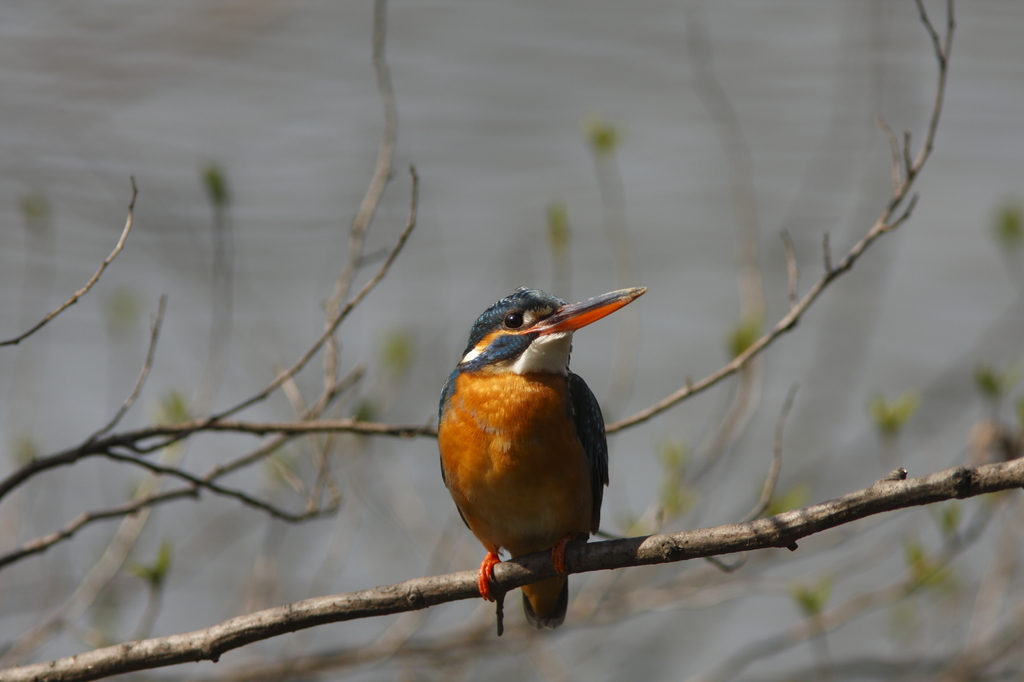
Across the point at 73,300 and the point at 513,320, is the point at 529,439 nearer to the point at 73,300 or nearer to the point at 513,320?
the point at 513,320

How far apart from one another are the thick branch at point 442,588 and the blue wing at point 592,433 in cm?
76

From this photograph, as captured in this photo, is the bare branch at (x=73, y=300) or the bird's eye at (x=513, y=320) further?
the bird's eye at (x=513, y=320)

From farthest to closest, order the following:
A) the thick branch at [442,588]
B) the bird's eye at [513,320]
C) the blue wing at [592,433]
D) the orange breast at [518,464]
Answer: the bird's eye at [513,320], the blue wing at [592,433], the orange breast at [518,464], the thick branch at [442,588]

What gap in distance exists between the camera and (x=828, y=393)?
721cm

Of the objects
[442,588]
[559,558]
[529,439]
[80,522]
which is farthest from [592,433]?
[80,522]

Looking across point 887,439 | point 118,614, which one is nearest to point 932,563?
point 887,439

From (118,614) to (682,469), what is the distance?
4129 millimetres

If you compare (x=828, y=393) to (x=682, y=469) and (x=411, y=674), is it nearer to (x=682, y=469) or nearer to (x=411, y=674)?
(x=682, y=469)

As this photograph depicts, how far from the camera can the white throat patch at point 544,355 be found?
167 inches

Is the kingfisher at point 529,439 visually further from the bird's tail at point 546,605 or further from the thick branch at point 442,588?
the thick branch at point 442,588

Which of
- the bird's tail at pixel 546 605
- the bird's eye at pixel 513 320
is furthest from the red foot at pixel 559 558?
the bird's eye at pixel 513 320

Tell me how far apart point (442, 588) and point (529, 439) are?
94cm

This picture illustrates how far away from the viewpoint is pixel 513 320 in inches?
175

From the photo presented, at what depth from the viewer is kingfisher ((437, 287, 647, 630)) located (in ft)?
12.9
